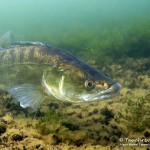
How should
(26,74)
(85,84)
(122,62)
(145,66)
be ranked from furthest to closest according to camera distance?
(122,62), (145,66), (26,74), (85,84)

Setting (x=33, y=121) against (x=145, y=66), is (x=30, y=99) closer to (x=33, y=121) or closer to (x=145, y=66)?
(x=33, y=121)

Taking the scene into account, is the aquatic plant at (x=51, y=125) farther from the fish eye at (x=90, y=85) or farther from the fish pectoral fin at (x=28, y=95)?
the fish eye at (x=90, y=85)

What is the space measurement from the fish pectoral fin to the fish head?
181mm

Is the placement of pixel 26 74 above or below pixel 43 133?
above

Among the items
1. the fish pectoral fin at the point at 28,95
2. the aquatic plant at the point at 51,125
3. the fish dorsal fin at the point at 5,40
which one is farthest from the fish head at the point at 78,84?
the aquatic plant at the point at 51,125

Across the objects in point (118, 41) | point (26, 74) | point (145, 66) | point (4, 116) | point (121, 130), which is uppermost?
point (118, 41)

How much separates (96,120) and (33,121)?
184cm

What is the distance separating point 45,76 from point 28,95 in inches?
17.9

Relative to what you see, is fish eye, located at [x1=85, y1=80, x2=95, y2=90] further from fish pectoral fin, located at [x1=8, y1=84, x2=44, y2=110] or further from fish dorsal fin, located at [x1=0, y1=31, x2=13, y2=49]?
fish dorsal fin, located at [x1=0, y1=31, x2=13, y2=49]

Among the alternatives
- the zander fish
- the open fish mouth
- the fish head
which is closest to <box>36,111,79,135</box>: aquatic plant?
the zander fish

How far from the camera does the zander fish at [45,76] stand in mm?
3992

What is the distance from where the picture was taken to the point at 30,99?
166 inches

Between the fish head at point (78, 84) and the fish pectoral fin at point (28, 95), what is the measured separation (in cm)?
18

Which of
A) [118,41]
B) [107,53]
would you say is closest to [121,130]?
[107,53]
